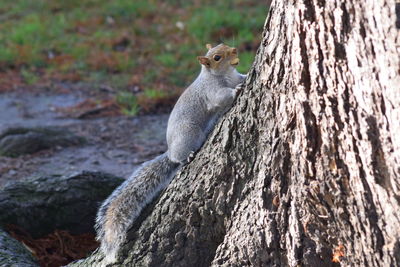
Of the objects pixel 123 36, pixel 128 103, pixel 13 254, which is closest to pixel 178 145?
pixel 13 254

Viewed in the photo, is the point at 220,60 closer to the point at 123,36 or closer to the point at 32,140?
the point at 32,140

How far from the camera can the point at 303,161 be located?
2.22 metres

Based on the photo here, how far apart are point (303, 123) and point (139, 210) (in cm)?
105

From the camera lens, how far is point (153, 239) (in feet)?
9.13

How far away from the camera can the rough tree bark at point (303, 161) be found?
198cm

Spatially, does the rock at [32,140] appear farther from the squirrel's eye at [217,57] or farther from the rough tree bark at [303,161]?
the rough tree bark at [303,161]

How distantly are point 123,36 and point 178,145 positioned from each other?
526 cm

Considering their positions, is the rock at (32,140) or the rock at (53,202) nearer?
the rock at (53,202)

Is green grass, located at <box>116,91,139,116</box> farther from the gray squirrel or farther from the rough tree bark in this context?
the rough tree bark

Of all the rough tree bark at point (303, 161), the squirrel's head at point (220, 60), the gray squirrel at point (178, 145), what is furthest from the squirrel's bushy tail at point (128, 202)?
the squirrel's head at point (220, 60)

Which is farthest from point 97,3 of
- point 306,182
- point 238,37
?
point 306,182

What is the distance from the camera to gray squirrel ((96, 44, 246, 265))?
293 centimetres

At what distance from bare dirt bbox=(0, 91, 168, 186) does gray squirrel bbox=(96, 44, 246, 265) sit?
4.98ft

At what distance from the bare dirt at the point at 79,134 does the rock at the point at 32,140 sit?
2.3 inches
